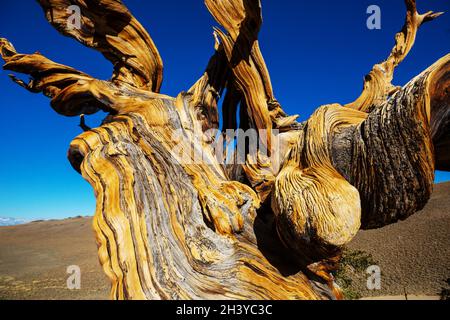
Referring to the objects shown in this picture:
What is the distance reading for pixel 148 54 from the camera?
3.52m

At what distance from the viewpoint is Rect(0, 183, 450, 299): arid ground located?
13.1 meters

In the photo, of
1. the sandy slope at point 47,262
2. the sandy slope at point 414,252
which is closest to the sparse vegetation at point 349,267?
the sandy slope at point 414,252

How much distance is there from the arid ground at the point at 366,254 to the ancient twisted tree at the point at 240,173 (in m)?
10.1

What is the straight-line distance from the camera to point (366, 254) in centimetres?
1703

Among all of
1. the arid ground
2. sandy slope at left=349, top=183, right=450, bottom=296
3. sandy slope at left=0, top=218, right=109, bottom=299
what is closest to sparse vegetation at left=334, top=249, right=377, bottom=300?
the arid ground

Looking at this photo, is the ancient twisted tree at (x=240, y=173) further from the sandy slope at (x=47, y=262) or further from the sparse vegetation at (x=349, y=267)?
the sandy slope at (x=47, y=262)

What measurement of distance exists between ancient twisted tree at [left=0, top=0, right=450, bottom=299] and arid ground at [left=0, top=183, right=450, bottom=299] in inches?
396

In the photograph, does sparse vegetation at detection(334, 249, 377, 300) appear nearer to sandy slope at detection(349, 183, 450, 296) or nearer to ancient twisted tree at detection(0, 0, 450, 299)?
sandy slope at detection(349, 183, 450, 296)

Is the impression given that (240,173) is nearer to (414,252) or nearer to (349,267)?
(349,267)

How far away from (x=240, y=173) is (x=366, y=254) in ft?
57.8


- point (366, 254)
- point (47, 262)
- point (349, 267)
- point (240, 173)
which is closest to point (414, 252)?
point (366, 254)

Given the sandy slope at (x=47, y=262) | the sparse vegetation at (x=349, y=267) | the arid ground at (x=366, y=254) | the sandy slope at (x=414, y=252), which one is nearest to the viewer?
the sparse vegetation at (x=349, y=267)

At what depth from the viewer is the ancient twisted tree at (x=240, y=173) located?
5.21 ft
